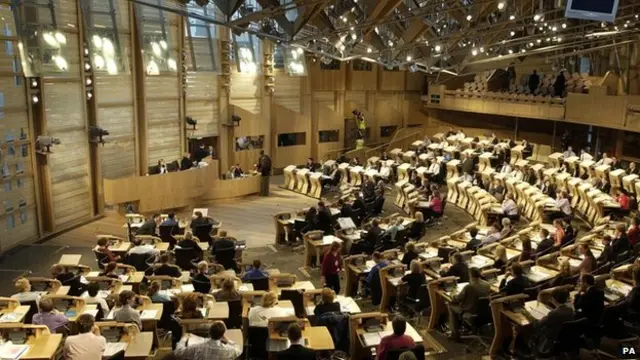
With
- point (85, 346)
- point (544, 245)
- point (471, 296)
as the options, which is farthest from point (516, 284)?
point (85, 346)

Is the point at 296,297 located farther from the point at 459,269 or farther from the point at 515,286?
the point at 515,286

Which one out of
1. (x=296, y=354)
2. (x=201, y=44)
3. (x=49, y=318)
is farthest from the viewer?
(x=201, y=44)

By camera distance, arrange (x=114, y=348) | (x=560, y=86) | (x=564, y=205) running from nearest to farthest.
→ 1. (x=114, y=348)
2. (x=564, y=205)
3. (x=560, y=86)

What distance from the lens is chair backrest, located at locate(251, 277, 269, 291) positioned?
9641mm

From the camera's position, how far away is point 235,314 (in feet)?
27.8

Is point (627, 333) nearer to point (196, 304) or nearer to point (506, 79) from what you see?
point (196, 304)

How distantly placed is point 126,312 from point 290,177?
50.4 feet

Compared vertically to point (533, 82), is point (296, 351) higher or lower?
lower

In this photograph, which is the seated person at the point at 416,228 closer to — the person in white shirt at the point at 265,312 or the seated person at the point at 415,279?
the seated person at the point at 415,279

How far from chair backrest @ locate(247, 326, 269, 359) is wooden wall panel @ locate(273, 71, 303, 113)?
767 inches

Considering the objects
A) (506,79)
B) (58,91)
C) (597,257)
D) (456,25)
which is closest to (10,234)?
(58,91)

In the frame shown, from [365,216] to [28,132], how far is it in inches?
343

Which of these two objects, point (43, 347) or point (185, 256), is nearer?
point (43, 347)

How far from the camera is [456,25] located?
2345 cm
